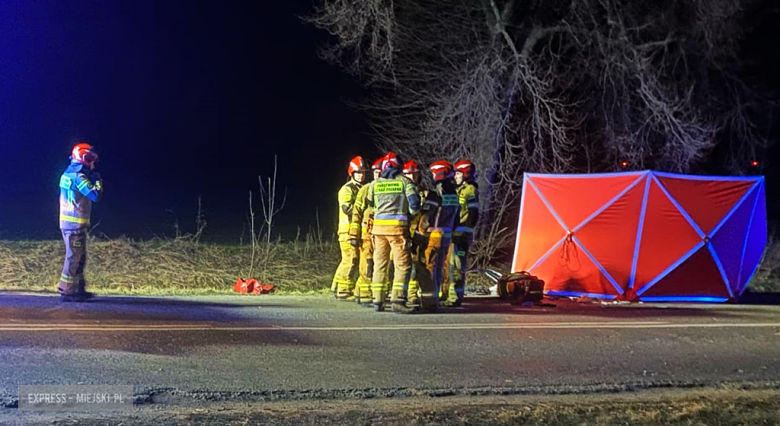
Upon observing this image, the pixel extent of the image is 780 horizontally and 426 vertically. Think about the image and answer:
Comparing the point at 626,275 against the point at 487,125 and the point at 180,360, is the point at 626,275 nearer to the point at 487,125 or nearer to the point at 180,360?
the point at 487,125

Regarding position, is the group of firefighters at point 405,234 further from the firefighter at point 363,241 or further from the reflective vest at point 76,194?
the reflective vest at point 76,194

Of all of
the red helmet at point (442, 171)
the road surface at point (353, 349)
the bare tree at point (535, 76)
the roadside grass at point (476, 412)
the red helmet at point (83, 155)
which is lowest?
the roadside grass at point (476, 412)

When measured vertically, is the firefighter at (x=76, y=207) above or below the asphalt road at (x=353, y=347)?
above

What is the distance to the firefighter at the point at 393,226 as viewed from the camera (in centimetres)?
992

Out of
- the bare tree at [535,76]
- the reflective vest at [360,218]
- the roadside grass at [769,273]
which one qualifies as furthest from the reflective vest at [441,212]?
the roadside grass at [769,273]

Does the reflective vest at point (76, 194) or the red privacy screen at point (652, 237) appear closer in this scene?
the reflective vest at point (76, 194)

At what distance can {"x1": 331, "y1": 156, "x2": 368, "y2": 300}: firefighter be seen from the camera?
11.1 meters

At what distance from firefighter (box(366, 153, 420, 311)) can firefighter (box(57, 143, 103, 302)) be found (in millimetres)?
3375

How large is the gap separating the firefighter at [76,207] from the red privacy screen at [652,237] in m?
6.96

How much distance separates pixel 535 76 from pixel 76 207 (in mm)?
9428

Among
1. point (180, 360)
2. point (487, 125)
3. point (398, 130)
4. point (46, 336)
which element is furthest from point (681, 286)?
point (46, 336)

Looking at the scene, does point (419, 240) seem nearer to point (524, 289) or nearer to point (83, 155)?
point (524, 289)

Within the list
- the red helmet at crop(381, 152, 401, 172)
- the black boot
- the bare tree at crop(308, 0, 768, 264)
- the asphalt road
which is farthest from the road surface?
the bare tree at crop(308, 0, 768, 264)

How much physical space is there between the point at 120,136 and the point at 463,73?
16402 mm
